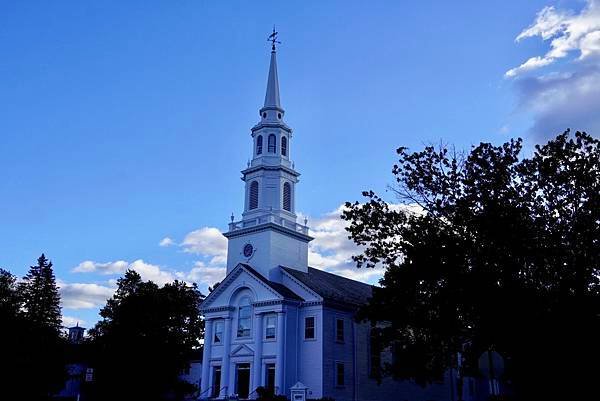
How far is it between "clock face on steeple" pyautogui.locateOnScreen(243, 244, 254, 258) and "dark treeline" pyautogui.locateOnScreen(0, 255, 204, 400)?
9.64 meters

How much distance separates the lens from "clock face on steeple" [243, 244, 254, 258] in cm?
4954

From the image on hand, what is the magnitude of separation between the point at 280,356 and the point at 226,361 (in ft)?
A: 18.6

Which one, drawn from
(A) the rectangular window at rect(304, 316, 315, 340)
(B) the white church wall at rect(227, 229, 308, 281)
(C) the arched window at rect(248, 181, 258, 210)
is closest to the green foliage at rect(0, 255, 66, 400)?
(B) the white church wall at rect(227, 229, 308, 281)

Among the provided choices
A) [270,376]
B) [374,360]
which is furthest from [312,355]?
[374,360]

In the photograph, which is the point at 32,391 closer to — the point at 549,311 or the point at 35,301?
the point at 549,311

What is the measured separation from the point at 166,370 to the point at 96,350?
19.3ft

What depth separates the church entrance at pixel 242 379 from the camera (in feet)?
151

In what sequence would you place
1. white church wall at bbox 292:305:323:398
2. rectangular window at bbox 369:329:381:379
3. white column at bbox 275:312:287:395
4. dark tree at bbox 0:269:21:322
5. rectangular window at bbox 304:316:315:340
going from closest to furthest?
white column at bbox 275:312:287:395, white church wall at bbox 292:305:323:398, rectangular window at bbox 304:316:315:340, rectangular window at bbox 369:329:381:379, dark tree at bbox 0:269:21:322

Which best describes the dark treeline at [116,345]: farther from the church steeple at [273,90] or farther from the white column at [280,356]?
the church steeple at [273,90]

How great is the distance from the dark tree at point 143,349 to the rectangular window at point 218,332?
326cm

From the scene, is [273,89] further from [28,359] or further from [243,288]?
[28,359]

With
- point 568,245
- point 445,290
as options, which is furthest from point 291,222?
point 568,245

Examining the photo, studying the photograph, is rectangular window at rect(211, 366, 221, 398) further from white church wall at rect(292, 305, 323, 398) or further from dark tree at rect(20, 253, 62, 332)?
dark tree at rect(20, 253, 62, 332)

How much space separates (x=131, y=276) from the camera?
2463 inches
